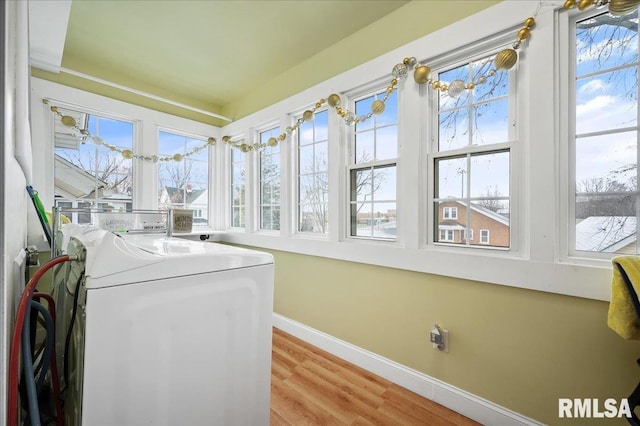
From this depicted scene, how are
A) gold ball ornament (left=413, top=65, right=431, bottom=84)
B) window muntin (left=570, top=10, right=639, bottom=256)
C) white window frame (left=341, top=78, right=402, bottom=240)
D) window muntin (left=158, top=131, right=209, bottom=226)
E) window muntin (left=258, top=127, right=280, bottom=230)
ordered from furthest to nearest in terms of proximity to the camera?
1. window muntin (left=158, top=131, right=209, bottom=226)
2. window muntin (left=258, top=127, right=280, bottom=230)
3. white window frame (left=341, top=78, right=402, bottom=240)
4. gold ball ornament (left=413, top=65, right=431, bottom=84)
5. window muntin (left=570, top=10, right=639, bottom=256)

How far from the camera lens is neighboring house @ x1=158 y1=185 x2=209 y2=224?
10.5ft

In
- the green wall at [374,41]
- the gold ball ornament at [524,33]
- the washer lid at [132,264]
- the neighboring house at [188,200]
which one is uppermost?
the green wall at [374,41]

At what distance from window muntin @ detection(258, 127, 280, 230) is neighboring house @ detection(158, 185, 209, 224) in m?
0.99

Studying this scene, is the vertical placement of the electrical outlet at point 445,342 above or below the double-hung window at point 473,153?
below

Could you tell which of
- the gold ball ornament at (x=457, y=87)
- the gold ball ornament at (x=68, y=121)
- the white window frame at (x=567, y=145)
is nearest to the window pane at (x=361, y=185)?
the gold ball ornament at (x=457, y=87)

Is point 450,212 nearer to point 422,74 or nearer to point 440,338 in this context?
point 440,338

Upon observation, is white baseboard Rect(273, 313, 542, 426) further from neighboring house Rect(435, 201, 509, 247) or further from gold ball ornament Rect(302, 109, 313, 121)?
gold ball ornament Rect(302, 109, 313, 121)

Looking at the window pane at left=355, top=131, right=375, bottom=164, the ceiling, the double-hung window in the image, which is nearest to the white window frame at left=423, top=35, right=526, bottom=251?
the double-hung window

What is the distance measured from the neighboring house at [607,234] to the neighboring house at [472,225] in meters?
0.30

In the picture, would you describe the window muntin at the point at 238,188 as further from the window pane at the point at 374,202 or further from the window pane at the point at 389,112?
the window pane at the point at 389,112

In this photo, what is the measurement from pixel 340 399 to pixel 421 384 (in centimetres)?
51

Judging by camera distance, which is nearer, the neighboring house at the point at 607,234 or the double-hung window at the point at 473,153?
the neighboring house at the point at 607,234

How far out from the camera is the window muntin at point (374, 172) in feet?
6.39

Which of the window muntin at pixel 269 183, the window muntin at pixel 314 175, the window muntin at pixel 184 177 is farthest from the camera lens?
the window muntin at pixel 184 177
